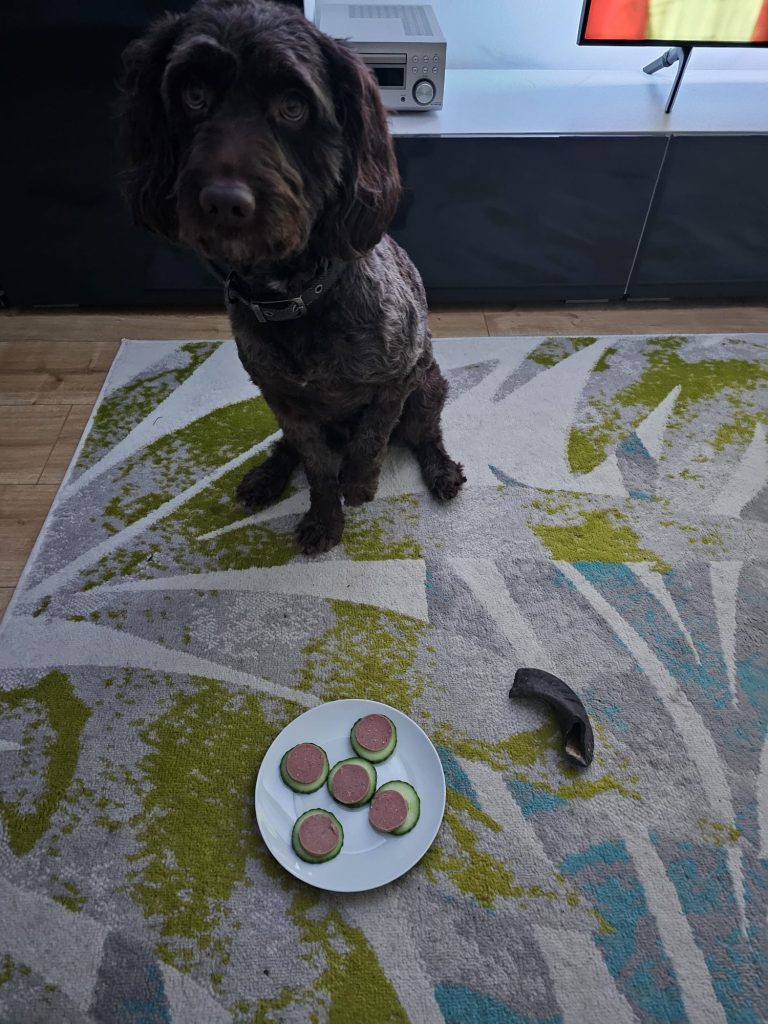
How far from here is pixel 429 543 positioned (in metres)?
1.77

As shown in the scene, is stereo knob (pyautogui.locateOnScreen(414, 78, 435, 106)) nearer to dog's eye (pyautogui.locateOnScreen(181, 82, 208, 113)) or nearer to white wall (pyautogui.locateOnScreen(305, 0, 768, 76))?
white wall (pyautogui.locateOnScreen(305, 0, 768, 76))

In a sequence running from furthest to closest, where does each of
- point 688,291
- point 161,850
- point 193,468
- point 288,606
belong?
point 688,291 < point 193,468 < point 288,606 < point 161,850

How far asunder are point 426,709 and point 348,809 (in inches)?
10.7

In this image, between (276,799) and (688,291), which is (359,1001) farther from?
(688,291)

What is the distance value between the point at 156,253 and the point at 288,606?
1514mm

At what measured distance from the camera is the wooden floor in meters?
2.07

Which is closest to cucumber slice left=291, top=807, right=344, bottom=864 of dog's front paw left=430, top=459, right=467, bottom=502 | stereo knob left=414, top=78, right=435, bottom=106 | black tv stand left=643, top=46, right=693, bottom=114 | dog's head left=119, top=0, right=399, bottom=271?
dog's front paw left=430, top=459, right=467, bottom=502

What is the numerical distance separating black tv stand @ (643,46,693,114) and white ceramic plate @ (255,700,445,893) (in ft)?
7.30

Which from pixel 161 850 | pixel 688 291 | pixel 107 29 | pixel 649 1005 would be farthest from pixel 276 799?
pixel 688 291

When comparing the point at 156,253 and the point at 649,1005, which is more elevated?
the point at 156,253

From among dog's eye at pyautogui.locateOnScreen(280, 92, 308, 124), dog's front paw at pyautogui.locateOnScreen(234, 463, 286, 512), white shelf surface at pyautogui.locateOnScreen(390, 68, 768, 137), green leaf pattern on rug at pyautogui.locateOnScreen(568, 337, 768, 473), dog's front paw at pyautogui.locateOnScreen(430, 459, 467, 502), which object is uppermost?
dog's eye at pyautogui.locateOnScreen(280, 92, 308, 124)

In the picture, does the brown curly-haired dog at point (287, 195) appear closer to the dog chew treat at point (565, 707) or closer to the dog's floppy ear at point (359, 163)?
the dog's floppy ear at point (359, 163)

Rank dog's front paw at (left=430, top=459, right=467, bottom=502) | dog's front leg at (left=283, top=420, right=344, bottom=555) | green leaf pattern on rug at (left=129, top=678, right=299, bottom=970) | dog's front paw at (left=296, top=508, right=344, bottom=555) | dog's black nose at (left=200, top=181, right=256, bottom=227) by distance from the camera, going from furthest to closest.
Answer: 1. dog's front paw at (left=430, top=459, right=467, bottom=502)
2. dog's front paw at (left=296, top=508, right=344, bottom=555)
3. dog's front leg at (left=283, top=420, right=344, bottom=555)
4. green leaf pattern on rug at (left=129, top=678, right=299, bottom=970)
5. dog's black nose at (left=200, top=181, right=256, bottom=227)

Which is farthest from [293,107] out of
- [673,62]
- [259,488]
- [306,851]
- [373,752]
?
[673,62]
